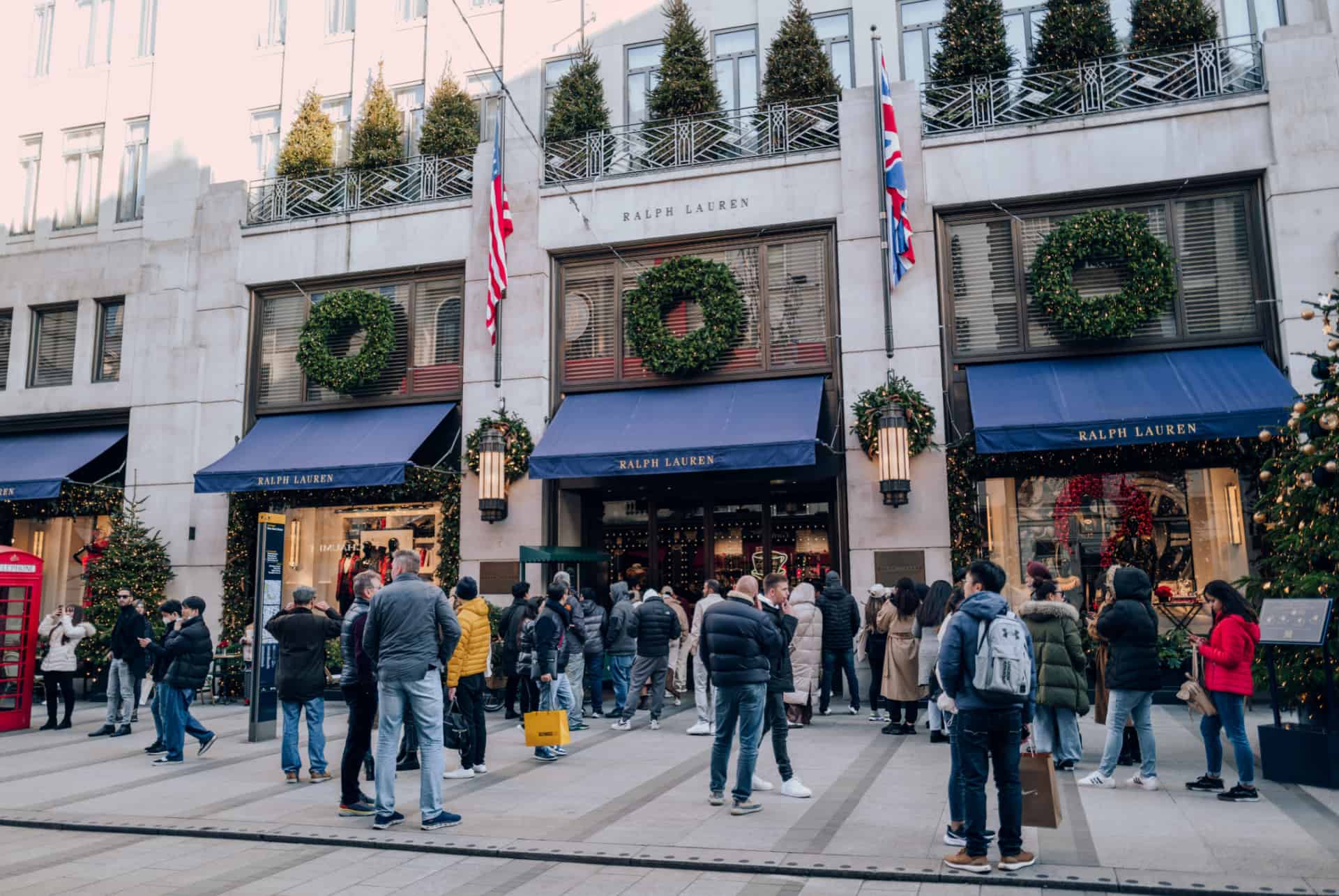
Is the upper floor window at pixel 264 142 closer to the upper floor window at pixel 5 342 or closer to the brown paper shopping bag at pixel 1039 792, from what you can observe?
the upper floor window at pixel 5 342

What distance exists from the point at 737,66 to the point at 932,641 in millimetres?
11802

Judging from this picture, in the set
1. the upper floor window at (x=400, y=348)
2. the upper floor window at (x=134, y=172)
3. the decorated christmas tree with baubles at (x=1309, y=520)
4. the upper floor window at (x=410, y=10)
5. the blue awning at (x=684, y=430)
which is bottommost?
the decorated christmas tree with baubles at (x=1309, y=520)

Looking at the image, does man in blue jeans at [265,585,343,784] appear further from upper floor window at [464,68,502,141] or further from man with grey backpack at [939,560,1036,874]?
upper floor window at [464,68,502,141]

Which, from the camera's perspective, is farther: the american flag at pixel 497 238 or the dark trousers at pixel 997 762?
the american flag at pixel 497 238

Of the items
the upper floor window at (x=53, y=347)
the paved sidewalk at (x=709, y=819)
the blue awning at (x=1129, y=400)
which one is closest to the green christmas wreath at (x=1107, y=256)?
the blue awning at (x=1129, y=400)

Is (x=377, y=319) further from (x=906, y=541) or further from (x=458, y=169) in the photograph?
(x=906, y=541)

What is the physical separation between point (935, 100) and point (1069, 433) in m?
6.41

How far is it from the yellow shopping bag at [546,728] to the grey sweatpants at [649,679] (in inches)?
103

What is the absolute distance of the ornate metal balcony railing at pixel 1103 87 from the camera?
16.0 m

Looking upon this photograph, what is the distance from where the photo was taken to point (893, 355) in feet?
53.8

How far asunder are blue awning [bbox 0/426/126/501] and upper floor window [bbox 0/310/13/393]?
123 centimetres

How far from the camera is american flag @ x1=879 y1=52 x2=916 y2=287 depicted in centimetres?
1586

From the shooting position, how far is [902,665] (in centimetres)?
1240

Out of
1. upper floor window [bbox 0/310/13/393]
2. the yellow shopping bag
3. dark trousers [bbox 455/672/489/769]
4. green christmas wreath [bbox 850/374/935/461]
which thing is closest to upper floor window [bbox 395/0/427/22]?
upper floor window [bbox 0/310/13/393]
